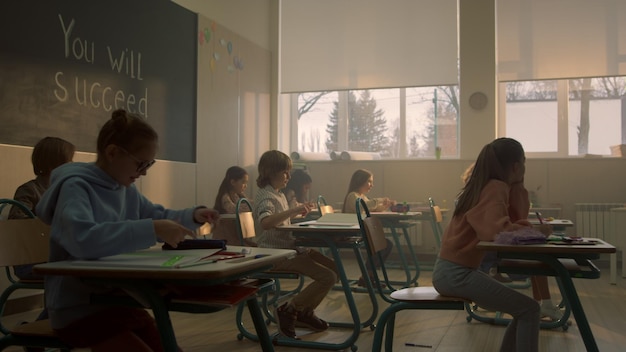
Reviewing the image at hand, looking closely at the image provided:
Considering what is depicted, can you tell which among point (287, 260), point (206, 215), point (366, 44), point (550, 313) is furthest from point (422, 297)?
point (366, 44)

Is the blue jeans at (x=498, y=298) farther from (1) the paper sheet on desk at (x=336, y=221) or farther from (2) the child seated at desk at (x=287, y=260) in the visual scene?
(1) the paper sheet on desk at (x=336, y=221)

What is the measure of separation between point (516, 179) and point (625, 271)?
365 cm

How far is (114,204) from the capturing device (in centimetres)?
162

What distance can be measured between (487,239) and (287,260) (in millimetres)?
1169

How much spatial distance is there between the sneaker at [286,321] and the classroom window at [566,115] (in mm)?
4665

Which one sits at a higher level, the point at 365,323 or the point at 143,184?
the point at 143,184

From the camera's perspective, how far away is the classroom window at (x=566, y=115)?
6.71m

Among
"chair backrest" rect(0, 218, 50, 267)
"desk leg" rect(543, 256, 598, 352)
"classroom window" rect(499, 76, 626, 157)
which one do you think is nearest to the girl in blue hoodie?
"chair backrest" rect(0, 218, 50, 267)

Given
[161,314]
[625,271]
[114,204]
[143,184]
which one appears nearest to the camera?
[161,314]

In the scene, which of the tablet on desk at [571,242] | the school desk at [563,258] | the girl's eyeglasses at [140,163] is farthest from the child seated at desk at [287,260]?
the girl's eyeglasses at [140,163]

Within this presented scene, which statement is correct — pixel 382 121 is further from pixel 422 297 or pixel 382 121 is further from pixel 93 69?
pixel 422 297

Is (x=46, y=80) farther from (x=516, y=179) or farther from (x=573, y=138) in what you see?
(x=573, y=138)

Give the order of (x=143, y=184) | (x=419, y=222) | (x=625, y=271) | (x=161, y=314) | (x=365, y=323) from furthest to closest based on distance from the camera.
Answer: (x=419, y=222), (x=625, y=271), (x=143, y=184), (x=365, y=323), (x=161, y=314)

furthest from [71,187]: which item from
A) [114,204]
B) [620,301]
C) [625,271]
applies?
[625,271]
